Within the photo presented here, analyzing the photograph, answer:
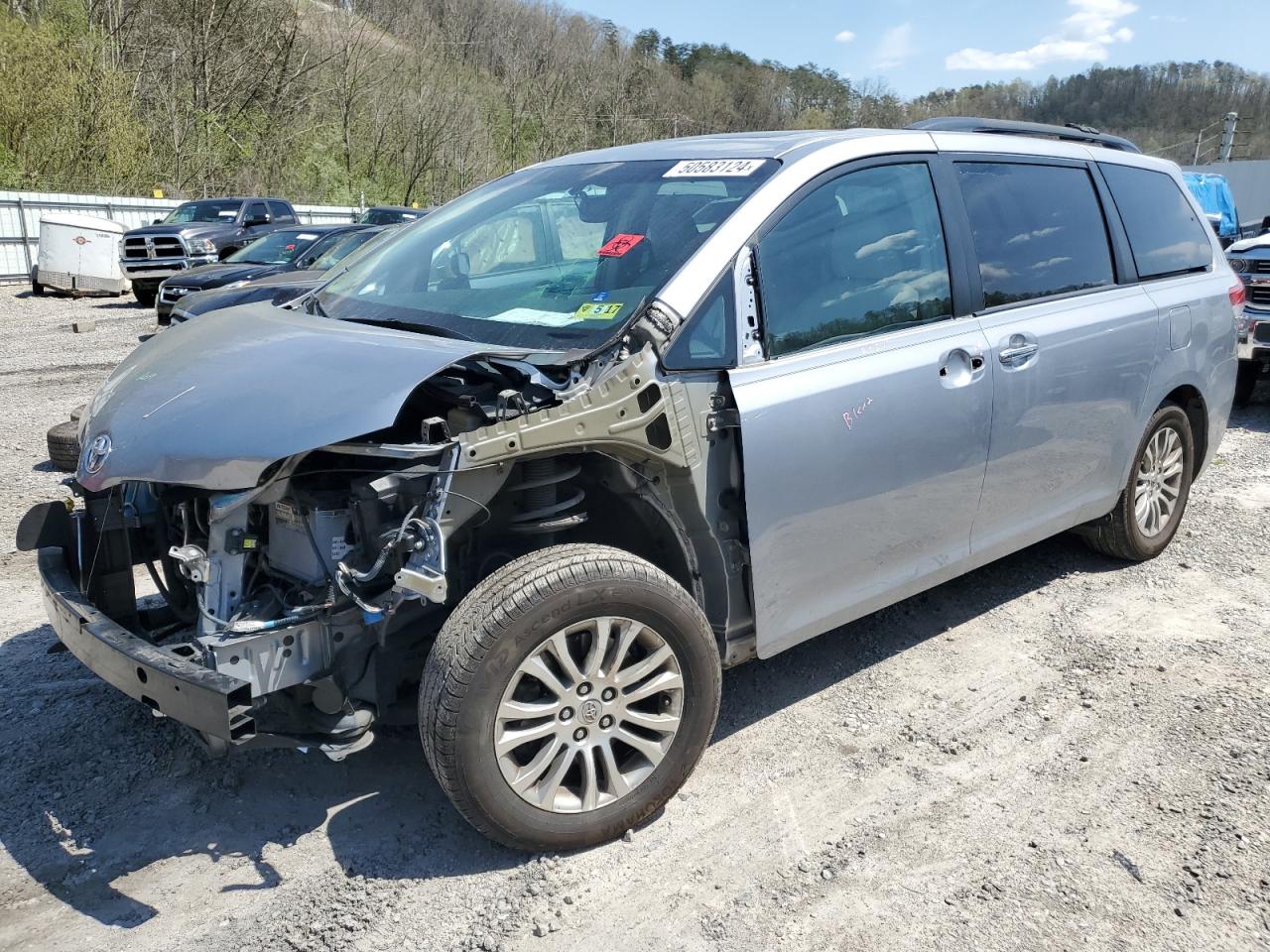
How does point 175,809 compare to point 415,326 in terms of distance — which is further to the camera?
point 415,326

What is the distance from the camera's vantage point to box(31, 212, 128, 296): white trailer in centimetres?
1986

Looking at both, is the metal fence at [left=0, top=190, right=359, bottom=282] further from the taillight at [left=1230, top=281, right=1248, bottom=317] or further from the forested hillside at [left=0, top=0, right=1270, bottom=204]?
the taillight at [left=1230, top=281, right=1248, bottom=317]

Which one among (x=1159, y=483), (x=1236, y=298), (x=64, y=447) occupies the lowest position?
(x=1159, y=483)

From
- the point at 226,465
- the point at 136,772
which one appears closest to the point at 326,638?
the point at 226,465

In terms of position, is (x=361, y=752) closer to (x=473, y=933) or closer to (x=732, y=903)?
(x=473, y=933)

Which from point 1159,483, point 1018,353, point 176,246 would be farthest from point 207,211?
point 1018,353

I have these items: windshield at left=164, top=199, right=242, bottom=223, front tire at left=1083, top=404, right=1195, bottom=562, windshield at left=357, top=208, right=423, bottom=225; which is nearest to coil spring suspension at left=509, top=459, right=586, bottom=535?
front tire at left=1083, top=404, right=1195, bottom=562

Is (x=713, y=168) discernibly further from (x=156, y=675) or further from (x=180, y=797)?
(x=180, y=797)

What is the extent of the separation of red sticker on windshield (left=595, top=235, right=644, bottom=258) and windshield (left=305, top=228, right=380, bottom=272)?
847 cm

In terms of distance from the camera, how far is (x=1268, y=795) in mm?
3312

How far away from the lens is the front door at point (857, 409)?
3207mm

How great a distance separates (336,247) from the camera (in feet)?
40.3

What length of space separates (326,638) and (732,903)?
1.32 meters

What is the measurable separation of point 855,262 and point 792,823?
1846 mm
